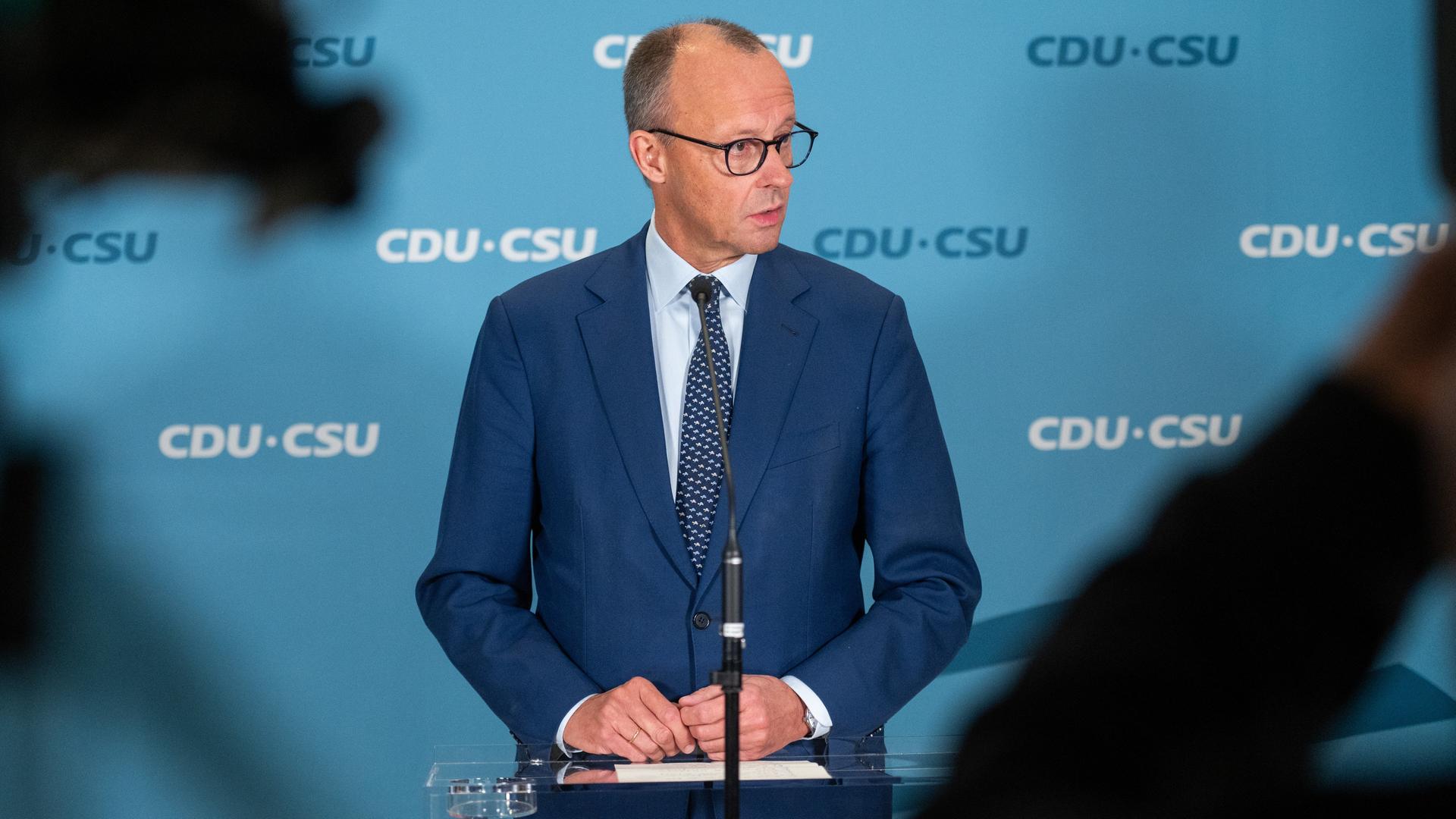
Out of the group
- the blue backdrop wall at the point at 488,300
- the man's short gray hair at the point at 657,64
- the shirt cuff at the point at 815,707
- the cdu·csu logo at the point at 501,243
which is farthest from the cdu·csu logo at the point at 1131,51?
the shirt cuff at the point at 815,707

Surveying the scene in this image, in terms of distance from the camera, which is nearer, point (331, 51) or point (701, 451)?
point (701, 451)

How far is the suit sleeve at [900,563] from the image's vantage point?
213cm

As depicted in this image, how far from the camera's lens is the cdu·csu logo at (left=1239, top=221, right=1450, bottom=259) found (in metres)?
3.77

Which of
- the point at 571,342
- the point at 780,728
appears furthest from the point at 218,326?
the point at 780,728

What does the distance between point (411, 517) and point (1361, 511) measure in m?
3.33

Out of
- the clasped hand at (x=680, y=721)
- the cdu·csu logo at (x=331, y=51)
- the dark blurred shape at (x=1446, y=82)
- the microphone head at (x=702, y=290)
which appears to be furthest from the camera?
the cdu·csu logo at (x=331, y=51)

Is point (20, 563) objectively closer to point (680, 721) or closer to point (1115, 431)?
point (680, 721)

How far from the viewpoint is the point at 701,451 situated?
2275mm

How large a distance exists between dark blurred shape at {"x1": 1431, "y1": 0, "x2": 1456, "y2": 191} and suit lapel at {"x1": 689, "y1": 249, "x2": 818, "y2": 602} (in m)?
1.70

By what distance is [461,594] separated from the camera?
2242 millimetres

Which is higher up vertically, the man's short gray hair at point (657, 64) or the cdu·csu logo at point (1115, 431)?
the man's short gray hair at point (657, 64)

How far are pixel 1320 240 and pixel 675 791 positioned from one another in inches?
110

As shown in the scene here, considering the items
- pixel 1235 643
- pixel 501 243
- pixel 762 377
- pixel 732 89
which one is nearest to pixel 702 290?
pixel 762 377

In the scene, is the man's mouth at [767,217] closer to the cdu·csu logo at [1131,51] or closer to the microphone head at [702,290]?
the microphone head at [702,290]
